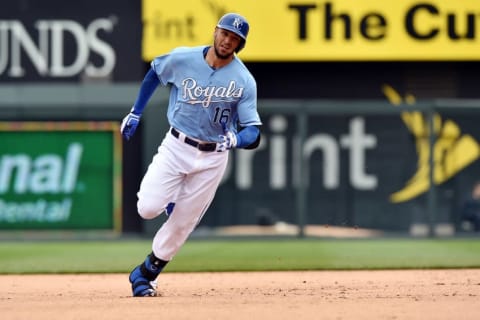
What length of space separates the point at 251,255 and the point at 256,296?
4.64 meters

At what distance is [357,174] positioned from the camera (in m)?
14.8

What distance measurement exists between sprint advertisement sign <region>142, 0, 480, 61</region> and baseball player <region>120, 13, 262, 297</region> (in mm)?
8467

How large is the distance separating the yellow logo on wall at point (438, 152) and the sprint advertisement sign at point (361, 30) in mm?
1420

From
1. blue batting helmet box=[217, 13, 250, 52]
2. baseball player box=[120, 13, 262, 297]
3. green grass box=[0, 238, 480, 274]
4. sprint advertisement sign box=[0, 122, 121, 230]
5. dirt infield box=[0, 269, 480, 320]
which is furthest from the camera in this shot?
sprint advertisement sign box=[0, 122, 121, 230]

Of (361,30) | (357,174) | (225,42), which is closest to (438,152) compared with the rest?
(357,174)

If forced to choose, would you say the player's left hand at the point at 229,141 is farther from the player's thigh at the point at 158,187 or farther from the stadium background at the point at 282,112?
the stadium background at the point at 282,112

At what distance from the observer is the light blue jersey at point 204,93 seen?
24.1 ft

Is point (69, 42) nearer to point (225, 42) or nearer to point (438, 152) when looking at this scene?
point (438, 152)

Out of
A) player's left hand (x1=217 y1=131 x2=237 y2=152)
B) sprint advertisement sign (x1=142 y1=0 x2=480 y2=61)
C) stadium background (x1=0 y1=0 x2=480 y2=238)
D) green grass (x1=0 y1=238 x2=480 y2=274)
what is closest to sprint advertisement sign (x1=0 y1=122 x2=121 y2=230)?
stadium background (x1=0 y1=0 x2=480 y2=238)

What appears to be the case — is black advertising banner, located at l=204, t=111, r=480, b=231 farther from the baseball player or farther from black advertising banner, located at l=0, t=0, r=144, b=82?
the baseball player

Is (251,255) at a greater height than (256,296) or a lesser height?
lesser

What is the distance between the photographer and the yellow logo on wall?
584 inches

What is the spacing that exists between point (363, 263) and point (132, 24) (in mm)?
6519

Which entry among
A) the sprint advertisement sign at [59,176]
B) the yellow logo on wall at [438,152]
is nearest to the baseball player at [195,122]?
the yellow logo on wall at [438,152]
